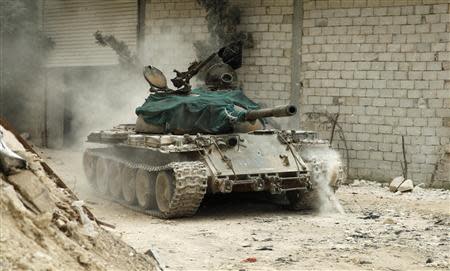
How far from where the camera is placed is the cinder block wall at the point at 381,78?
13.8m

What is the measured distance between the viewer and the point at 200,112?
34.8 feet

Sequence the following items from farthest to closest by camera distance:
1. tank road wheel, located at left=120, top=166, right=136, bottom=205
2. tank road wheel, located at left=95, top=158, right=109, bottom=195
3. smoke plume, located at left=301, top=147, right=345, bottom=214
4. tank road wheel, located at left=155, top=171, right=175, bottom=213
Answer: tank road wheel, located at left=95, top=158, right=109, bottom=195
tank road wheel, located at left=120, top=166, right=136, bottom=205
smoke plume, located at left=301, top=147, right=345, bottom=214
tank road wheel, located at left=155, top=171, right=175, bottom=213

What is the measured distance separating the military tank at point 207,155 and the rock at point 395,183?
118 inches

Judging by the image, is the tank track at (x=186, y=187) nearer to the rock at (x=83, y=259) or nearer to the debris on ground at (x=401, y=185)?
the rock at (x=83, y=259)

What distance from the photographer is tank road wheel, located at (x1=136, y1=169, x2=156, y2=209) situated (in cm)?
1049

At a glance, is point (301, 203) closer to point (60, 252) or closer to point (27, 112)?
point (60, 252)

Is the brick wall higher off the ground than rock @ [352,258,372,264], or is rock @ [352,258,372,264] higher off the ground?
the brick wall

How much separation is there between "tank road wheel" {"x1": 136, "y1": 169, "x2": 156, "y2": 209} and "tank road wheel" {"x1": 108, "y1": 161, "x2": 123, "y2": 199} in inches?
34.3

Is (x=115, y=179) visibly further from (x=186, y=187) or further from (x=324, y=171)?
(x=324, y=171)

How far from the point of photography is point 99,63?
19922 mm

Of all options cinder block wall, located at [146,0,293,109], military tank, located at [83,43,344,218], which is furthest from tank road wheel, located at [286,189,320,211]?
cinder block wall, located at [146,0,293,109]

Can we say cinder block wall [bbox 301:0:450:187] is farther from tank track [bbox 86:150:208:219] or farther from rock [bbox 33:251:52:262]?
rock [bbox 33:251:52:262]

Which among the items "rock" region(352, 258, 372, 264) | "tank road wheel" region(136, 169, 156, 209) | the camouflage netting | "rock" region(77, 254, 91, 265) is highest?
the camouflage netting

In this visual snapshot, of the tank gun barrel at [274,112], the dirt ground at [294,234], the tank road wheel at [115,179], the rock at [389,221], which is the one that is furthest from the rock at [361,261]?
the tank road wheel at [115,179]
